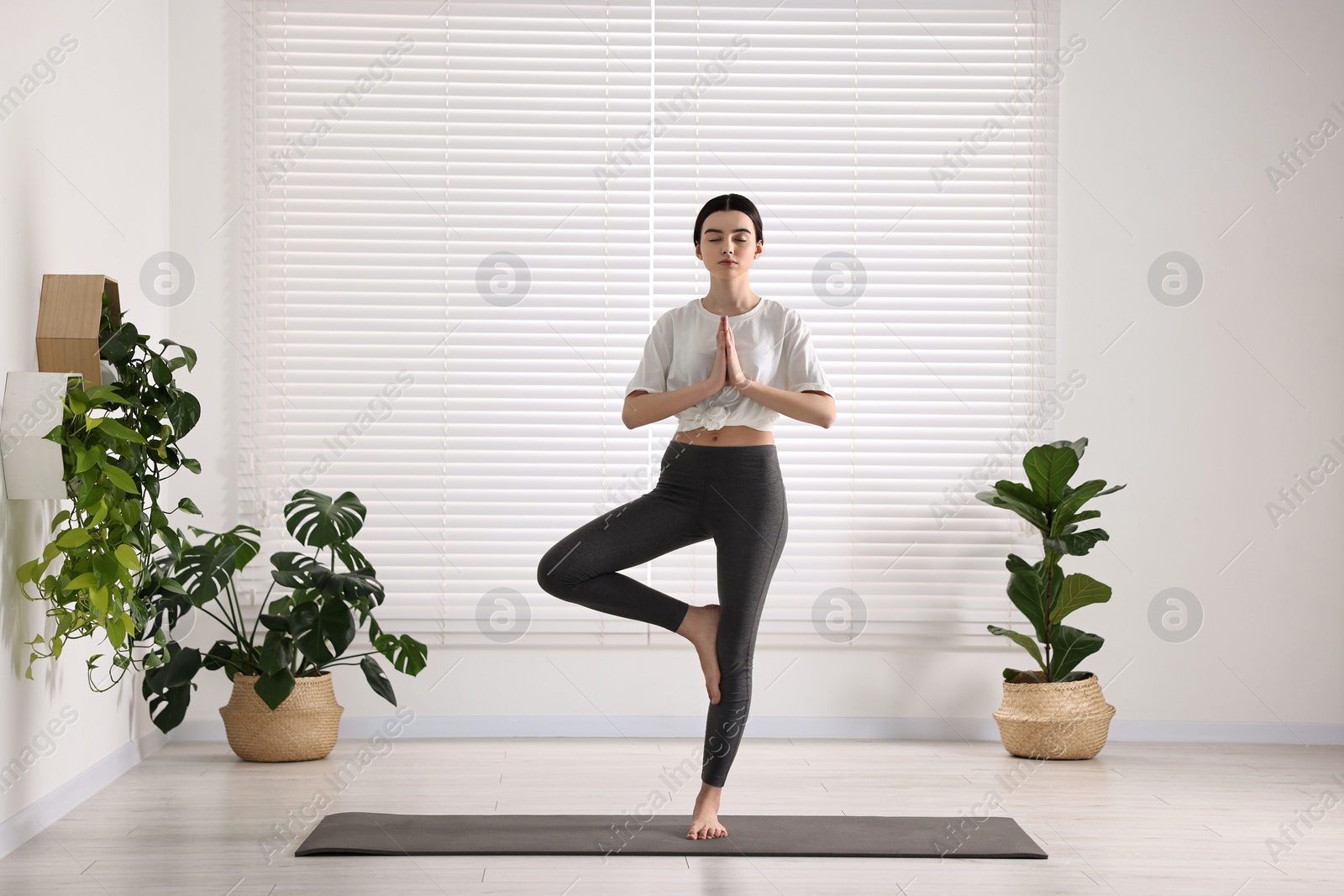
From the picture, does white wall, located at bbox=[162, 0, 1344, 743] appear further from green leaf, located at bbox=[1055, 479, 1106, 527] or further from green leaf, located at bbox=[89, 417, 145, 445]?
green leaf, located at bbox=[89, 417, 145, 445]

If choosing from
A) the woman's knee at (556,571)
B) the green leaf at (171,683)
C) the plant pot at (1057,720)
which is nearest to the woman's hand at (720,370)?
the woman's knee at (556,571)

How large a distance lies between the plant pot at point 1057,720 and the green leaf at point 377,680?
2120 mm

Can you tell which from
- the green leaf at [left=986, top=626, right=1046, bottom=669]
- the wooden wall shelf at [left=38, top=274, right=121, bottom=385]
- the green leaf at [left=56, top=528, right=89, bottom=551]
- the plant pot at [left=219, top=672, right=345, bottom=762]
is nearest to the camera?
the green leaf at [left=56, top=528, right=89, bottom=551]

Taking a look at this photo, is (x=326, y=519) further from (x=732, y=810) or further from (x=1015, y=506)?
(x=1015, y=506)

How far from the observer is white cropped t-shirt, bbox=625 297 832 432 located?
2.77m

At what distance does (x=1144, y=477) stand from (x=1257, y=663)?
821mm

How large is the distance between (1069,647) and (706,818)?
5.65 feet

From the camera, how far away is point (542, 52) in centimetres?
409

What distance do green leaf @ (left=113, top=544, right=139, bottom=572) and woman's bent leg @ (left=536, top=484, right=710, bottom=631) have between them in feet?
3.35

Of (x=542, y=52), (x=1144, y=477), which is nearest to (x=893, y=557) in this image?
(x=1144, y=477)

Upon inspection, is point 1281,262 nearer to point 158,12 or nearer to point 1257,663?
point 1257,663

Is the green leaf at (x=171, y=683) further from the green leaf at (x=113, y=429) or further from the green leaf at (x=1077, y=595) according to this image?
the green leaf at (x=1077, y=595)

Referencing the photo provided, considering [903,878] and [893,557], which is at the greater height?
[893,557]

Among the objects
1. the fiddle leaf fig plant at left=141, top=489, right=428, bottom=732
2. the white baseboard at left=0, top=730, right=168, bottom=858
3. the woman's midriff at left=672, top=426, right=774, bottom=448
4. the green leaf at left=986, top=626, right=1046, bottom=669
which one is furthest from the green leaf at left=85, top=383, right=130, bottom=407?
the green leaf at left=986, top=626, right=1046, bottom=669
